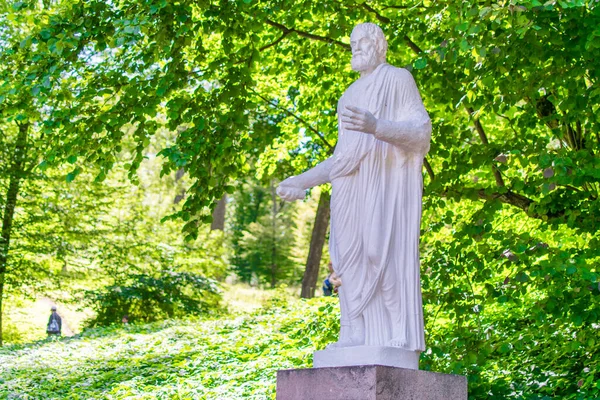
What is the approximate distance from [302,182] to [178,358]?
8.01 meters

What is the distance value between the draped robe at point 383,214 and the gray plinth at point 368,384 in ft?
0.89

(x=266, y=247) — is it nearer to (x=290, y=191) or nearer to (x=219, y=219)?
(x=219, y=219)

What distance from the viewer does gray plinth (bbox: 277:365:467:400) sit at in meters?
4.68

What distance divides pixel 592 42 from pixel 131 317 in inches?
601

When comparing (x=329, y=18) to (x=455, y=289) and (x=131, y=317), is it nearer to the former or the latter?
(x=455, y=289)

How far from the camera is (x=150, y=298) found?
67.8 ft

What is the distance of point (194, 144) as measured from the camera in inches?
384

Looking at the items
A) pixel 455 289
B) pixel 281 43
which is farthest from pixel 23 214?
pixel 455 289

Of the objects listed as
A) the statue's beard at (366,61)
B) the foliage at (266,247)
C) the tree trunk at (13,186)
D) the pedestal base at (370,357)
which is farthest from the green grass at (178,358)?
the foliage at (266,247)

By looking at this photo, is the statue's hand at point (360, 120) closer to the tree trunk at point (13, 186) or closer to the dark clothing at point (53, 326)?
the tree trunk at point (13, 186)

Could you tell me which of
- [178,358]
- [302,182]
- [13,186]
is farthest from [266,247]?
[302,182]

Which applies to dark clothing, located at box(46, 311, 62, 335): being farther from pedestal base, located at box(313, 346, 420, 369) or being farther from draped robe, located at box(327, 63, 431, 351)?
pedestal base, located at box(313, 346, 420, 369)

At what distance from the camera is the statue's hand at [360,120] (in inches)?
196

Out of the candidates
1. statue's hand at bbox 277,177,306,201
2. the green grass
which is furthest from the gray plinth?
the green grass
